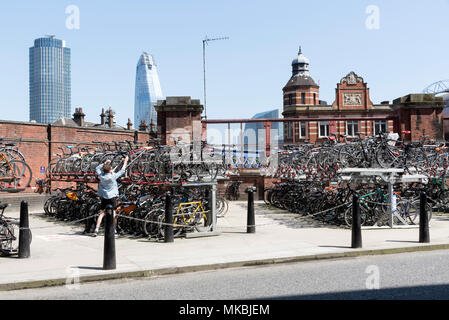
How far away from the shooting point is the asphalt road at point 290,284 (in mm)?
5961

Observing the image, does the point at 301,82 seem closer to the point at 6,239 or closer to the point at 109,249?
the point at 6,239

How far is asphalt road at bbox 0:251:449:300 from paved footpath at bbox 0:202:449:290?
292mm

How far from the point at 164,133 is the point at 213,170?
5.91m

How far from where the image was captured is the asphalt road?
19.6 feet

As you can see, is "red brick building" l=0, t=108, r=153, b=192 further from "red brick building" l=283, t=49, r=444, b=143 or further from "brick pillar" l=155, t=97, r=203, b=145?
"red brick building" l=283, t=49, r=444, b=143

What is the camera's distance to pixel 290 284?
21.3ft

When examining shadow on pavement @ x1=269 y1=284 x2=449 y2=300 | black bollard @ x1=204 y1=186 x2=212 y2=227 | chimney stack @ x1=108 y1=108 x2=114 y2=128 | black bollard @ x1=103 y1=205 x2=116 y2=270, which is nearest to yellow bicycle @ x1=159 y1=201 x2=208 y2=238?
black bollard @ x1=204 y1=186 x2=212 y2=227

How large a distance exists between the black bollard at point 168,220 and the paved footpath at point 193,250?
170 millimetres

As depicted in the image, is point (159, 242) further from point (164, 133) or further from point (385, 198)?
point (164, 133)

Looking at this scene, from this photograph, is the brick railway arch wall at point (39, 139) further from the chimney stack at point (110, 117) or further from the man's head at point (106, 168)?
the chimney stack at point (110, 117)

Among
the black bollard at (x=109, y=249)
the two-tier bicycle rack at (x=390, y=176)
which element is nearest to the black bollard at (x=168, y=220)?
the black bollard at (x=109, y=249)

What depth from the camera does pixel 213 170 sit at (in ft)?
37.4

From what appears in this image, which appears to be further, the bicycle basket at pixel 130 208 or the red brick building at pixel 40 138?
the red brick building at pixel 40 138
